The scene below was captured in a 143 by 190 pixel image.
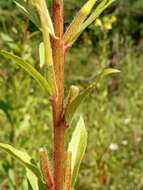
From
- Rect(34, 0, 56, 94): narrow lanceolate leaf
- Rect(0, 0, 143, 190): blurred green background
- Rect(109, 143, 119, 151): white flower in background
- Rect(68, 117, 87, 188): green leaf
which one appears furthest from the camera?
Rect(109, 143, 119, 151): white flower in background

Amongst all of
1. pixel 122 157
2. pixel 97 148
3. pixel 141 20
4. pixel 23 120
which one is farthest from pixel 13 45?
pixel 141 20

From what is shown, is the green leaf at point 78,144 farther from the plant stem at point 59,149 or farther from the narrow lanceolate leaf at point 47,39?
the narrow lanceolate leaf at point 47,39

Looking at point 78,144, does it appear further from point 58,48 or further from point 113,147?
point 113,147

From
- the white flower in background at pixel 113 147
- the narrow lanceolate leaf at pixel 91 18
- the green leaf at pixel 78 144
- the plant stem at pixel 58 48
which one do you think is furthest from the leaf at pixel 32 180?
the white flower in background at pixel 113 147

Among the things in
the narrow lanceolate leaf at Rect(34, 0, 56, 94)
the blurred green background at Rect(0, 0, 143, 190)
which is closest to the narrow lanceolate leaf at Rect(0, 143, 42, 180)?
the narrow lanceolate leaf at Rect(34, 0, 56, 94)

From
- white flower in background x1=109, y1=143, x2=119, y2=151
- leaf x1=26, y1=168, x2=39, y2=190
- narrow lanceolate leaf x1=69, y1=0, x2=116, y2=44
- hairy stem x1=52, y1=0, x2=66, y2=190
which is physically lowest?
white flower in background x1=109, y1=143, x2=119, y2=151

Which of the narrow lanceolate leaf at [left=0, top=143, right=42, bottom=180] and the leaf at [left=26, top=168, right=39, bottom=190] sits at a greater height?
the narrow lanceolate leaf at [left=0, top=143, right=42, bottom=180]

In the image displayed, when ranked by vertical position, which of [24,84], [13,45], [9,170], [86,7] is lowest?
[9,170]

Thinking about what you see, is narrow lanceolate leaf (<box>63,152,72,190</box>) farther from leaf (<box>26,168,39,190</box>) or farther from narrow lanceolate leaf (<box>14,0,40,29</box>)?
narrow lanceolate leaf (<box>14,0,40,29</box>)

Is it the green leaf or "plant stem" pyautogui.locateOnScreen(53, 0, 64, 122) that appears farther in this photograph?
the green leaf

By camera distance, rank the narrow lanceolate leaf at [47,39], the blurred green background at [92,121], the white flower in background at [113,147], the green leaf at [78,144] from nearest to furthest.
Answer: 1. the narrow lanceolate leaf at [47,39]
2. the green leaf at [78,144]
3. the blurred green background at [92,121]
4. the white flower in background at [113,147]

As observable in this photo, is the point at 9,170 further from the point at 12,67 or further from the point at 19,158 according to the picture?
the point at 19,158
